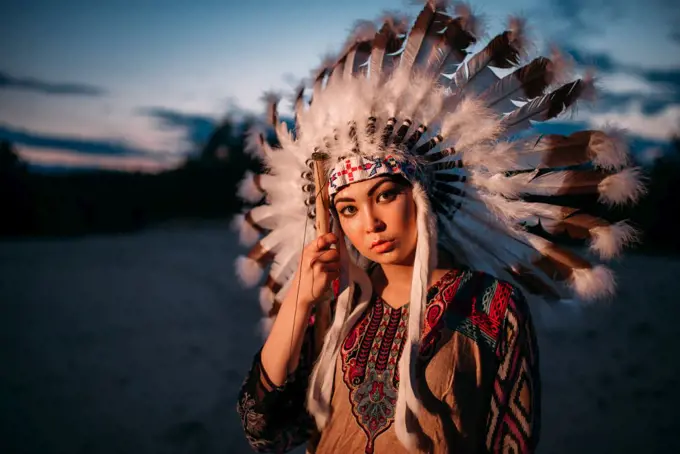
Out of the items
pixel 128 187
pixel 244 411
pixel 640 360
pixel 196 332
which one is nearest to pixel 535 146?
pixel 244 411

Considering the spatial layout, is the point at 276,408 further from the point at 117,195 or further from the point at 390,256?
the point at 117,195

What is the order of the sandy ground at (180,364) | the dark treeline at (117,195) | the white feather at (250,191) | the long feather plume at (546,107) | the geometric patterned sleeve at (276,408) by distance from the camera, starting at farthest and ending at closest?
the dark treeline at (117,195), the sandy ground at (180,364), the white feather at (250,191), the geometric patterned sleeve at (276,408), the long feather plume at (546,107)

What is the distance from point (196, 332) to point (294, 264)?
496cm

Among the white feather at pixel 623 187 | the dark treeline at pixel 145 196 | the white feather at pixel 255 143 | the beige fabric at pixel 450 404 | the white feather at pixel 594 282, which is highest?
the dark treeline at pixel 145 196

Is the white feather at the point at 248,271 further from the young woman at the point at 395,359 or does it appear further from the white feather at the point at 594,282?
the white feather at the point at 594,282

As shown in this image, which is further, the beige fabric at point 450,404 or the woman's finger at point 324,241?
the woman's finger at point 324,241

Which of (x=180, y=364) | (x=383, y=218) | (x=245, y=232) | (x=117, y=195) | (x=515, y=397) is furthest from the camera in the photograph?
(x=117, y=195)

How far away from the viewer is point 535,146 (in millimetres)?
1859

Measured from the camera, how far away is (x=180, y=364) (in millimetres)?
5746

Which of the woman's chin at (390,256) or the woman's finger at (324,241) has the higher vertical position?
the woman's finger at (324,241)

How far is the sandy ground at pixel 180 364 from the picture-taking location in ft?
14.2

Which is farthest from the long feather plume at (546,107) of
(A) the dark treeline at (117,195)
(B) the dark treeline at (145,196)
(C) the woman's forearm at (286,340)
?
(A) the dark treeline at (117,195)

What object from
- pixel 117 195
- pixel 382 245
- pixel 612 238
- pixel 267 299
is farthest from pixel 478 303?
pixel 117 195

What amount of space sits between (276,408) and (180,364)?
14.0 ft
